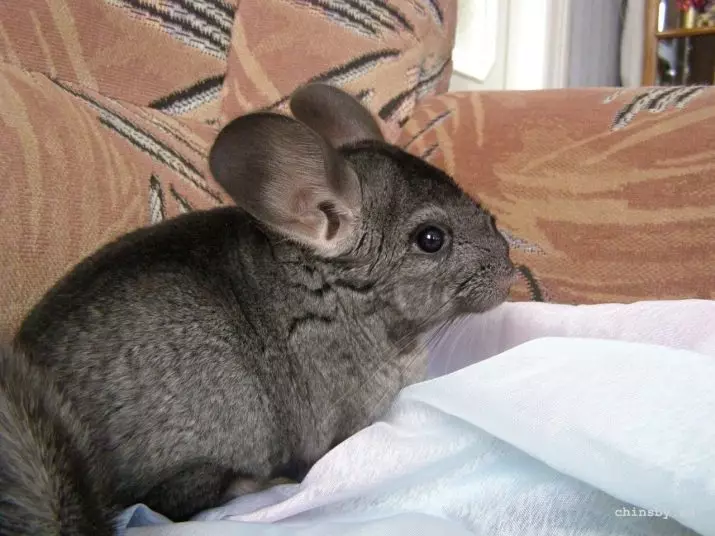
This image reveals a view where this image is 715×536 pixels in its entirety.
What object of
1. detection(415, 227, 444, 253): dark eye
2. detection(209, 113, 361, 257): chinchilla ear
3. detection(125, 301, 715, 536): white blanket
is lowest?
detection(125, 301, 715, 536): white blanket

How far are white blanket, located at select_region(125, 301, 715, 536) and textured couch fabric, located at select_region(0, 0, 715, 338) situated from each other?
0.49 metres

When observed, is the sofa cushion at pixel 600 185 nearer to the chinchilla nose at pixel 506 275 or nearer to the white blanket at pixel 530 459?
the chinchilla nose at pixel 506 275

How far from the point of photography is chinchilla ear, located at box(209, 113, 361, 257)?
807mm

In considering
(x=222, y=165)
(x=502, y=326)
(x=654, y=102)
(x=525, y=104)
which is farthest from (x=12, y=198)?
(x=654, y=102)

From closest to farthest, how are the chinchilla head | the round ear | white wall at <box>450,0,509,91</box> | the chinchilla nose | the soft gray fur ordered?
the soft gray fur, the chinchilla head, the chinchilla nose, the round ear, white wall at <box>450,0,509,91</box>

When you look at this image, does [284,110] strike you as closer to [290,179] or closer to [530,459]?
[290,179]

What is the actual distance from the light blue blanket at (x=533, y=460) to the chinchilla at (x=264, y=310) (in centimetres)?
9

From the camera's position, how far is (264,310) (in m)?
0.89

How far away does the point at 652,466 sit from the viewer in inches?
24.0

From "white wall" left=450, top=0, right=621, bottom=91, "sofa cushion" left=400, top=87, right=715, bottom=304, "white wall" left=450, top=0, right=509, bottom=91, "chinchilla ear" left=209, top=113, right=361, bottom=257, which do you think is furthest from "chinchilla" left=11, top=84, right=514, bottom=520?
"white wall" left=450, top=0, right=621, bottom=91

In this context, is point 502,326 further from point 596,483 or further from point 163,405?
point 163,405

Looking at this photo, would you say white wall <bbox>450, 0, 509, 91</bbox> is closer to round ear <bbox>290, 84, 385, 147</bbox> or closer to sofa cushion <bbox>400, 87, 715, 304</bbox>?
sofa cushion <bbox>400, 87, 715, 304</bbox>

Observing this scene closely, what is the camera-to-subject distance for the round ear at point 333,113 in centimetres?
113

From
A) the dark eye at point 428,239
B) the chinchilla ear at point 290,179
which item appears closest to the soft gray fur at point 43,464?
the chinchilla ear at point 290,179
